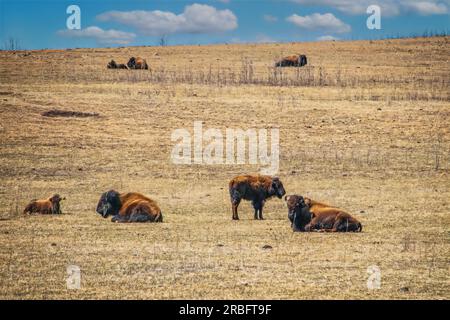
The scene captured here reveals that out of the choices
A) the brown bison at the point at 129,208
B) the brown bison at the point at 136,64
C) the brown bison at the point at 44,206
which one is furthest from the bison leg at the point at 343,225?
the brown bison at the point at 136,64

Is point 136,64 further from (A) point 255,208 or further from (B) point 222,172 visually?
(A) point 255,208

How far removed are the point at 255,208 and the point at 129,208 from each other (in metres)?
2.90

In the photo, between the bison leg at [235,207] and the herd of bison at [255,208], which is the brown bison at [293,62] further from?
the bison leg at [235,207]

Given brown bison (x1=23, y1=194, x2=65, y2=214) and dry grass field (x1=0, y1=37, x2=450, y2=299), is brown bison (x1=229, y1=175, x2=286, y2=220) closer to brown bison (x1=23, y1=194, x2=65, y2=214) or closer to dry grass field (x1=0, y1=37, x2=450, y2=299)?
dry grass field (x1=0, y1=37, x2=450, y2=299)

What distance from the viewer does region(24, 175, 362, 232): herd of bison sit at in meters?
16.5

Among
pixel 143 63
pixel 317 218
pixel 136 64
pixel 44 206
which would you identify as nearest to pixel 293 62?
A: pixel 143 63

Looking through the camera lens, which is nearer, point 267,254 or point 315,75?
point 267,254

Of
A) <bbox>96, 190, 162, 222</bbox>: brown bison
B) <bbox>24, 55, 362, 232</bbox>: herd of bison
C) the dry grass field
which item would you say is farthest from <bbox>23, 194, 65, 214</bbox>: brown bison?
<bbox>96, 190, 162, 222</bbox>: brown bison

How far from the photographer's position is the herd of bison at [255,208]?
54.3ft

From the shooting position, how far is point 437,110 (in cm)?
3538

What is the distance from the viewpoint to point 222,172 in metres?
25.6

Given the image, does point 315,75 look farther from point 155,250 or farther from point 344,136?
point 155,250
